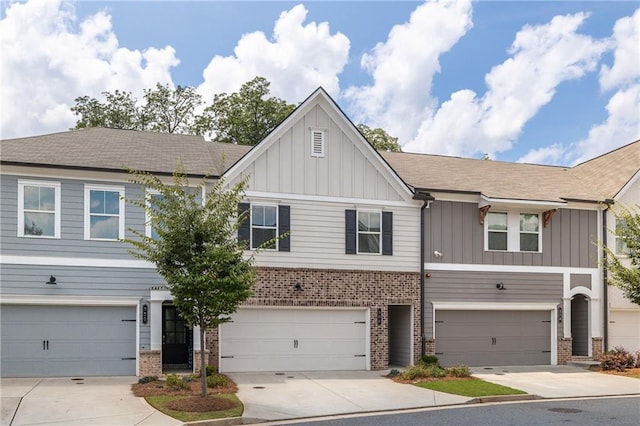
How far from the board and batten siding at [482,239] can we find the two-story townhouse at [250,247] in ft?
2.74

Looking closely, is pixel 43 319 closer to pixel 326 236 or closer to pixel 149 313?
pixel 149 313

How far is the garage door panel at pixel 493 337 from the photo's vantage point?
2153 cm

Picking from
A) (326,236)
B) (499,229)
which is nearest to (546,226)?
(499,229)

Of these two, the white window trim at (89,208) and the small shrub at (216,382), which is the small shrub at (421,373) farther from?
the white window trim at (89,208)

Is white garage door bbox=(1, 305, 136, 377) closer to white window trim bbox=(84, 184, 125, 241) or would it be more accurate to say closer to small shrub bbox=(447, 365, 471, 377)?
white window trim bbox=(84, 184, 125, 241)

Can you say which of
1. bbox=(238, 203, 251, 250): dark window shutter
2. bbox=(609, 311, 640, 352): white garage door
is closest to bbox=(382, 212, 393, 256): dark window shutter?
bbox=(238, 203, 251, 250): dark window shutter

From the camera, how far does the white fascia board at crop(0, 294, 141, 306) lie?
17328 mm

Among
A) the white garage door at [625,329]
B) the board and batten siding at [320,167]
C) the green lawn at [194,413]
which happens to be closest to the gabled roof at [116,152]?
the board and batten siding at [320,167]

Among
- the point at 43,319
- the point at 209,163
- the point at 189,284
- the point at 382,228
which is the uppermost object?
the point at 209,163

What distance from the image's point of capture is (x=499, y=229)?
877 inches

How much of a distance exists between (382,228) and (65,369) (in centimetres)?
1009

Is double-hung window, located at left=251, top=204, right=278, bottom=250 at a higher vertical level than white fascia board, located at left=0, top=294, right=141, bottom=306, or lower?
higher

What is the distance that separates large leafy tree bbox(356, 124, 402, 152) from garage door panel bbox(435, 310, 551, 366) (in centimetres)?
1960

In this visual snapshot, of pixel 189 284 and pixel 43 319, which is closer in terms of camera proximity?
pixel 189 284
